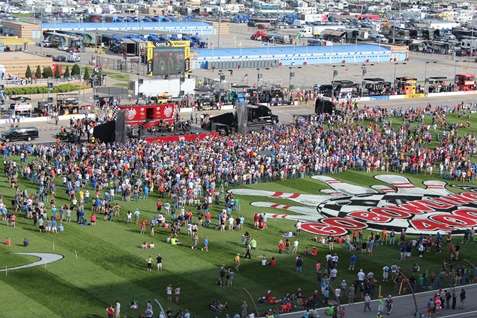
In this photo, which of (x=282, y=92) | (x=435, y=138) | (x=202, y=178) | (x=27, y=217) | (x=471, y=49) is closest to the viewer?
(x=27, y=217)

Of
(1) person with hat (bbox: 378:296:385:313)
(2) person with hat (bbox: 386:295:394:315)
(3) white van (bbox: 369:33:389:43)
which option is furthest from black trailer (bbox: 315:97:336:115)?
(3) white van (bbox: 369:33:389:43)

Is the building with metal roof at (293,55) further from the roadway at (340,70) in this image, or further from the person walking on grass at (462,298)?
the person walking on grass at (462,298)

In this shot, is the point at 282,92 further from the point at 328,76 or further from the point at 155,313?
the point at 155,313

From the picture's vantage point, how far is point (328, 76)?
411ft

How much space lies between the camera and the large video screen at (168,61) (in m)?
98.9

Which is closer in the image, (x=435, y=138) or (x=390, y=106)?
(x=435, y=138)

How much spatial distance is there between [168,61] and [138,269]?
2128 inches

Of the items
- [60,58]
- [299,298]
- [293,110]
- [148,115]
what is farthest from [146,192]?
[60,58]

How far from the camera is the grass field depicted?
44.1 metres

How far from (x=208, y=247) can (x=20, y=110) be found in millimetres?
39604

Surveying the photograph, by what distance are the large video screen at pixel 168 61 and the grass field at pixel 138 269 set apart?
140 ft

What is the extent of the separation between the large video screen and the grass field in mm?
42661

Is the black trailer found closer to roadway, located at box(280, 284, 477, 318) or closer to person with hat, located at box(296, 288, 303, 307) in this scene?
roadway, located at box(280, 284, 477, 318)

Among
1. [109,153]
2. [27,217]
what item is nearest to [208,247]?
[27,217]
